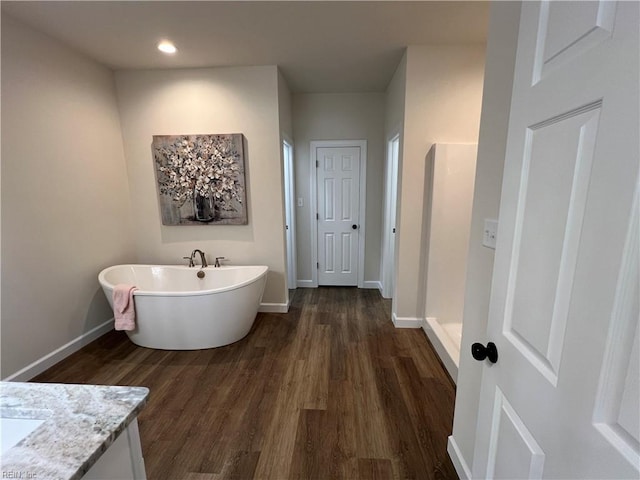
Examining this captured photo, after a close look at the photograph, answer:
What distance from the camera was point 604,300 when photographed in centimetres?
46

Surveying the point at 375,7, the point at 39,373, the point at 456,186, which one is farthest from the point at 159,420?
the point at 375,7

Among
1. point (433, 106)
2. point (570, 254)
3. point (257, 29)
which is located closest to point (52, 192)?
point (257, 29)

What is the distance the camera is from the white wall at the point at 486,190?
3.33 feet

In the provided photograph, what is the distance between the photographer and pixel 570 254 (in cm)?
55

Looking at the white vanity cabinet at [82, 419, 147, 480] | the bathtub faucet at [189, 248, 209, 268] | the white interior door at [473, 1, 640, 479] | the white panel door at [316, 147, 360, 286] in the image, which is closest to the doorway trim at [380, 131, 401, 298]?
the white panel door at [316, 147, 360, 286]

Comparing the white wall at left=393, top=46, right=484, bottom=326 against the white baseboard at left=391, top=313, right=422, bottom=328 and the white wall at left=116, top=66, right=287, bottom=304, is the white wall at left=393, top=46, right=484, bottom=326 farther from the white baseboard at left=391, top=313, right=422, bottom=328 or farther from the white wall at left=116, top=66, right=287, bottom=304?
the white wall at left=116, top=66, right=287, bottom=304

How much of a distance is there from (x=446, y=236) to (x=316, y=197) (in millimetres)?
1842

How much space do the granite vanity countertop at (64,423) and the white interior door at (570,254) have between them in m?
0.96

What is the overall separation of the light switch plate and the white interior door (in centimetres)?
32

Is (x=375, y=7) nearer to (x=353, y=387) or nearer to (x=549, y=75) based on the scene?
(x=549, y=75)

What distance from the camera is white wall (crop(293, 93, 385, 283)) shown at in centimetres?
359

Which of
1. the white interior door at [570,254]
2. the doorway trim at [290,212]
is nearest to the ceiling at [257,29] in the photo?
the doorway trim at [290,212]

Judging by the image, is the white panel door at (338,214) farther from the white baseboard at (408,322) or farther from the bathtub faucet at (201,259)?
the bathtub faucet at (201,259)

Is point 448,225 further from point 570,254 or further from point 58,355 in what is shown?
point 58,355
